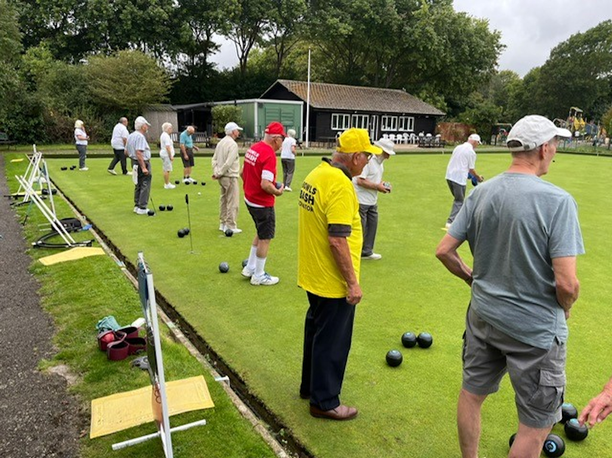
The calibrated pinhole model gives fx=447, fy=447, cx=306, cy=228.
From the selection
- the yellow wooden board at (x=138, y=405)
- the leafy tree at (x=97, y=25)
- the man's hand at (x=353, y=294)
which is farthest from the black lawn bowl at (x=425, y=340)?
the leafy tree at (x=97, y=25)

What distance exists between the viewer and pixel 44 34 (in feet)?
139

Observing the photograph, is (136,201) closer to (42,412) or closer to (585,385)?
(42,412)

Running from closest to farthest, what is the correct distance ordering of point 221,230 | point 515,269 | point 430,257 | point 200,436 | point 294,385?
point 515,269 → point 200,436 → point 294,385 → point 430,257 → point 221,230

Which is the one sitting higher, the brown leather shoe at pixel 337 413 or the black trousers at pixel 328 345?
the black trousers at pixel 328 345

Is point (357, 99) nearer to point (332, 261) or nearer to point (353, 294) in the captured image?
point (332, 261)

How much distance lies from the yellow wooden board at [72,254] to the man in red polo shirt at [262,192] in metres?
3.02

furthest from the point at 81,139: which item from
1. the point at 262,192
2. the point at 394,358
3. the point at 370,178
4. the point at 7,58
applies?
the point at 394,358

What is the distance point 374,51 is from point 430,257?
49.8 metres

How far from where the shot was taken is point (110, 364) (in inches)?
170

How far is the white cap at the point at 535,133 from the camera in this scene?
239 centimetres

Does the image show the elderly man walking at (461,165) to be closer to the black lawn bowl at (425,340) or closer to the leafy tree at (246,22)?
the black lawn bowl at (425,340)

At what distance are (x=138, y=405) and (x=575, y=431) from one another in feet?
11.2

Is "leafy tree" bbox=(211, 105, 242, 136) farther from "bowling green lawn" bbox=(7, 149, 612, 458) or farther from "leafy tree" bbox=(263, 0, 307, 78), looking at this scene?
"bowling green lawn" bbox=(7, 149, 612, 458)

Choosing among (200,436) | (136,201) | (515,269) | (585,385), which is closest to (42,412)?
(200,436)
